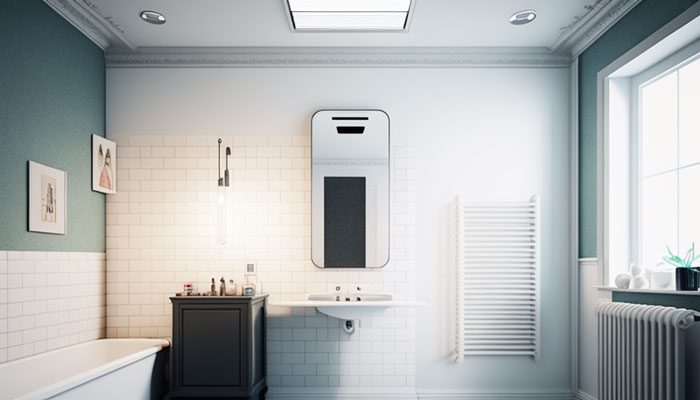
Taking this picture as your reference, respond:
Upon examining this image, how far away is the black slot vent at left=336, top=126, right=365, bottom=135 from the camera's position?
4.46 meters

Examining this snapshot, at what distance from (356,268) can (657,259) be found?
6.84 feet

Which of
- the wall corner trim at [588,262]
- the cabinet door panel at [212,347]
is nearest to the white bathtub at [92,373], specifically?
the cabinet door panel at [212,347]

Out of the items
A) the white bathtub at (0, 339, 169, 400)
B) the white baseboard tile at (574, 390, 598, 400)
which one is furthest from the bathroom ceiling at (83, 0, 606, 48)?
the white baseboard tile at (574, 390, 598, 400)

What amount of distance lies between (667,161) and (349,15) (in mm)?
2249

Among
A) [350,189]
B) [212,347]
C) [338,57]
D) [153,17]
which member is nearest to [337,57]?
[338,57]

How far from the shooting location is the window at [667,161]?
10.8ft

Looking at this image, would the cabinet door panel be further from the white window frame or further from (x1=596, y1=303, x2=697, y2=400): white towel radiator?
the white window frame

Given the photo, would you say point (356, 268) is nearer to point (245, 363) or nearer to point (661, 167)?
point (245, 363)

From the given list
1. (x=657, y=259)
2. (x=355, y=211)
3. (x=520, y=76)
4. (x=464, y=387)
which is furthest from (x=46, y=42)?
(x=657, y=259)

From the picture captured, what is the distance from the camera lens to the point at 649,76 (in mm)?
3689

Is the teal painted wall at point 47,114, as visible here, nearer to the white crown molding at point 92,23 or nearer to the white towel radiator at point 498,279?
the white crown molding at point 92,23

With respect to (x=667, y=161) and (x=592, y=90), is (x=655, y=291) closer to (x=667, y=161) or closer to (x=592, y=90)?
(x=667, y=161)

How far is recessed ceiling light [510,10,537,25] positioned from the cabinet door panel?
2.75 meters

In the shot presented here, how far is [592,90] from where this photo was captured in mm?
4172
